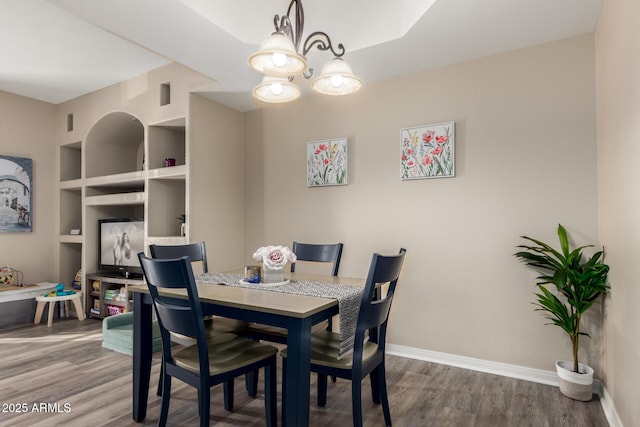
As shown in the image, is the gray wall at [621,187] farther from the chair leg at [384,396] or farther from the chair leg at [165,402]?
the chair leg at [165,402]

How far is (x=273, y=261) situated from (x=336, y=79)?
43.1 inches

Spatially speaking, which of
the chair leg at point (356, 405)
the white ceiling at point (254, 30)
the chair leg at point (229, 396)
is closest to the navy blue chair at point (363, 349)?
the chair leg at point (356, 405)

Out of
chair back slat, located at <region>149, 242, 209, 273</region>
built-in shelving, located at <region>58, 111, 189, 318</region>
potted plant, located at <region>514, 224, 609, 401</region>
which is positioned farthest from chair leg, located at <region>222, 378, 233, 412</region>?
potted plant, located at <region>514, 224, 609, 401</region>

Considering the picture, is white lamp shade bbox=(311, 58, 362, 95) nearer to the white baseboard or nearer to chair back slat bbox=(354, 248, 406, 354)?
chair back slat bbox=(354, 248, 406, 354)

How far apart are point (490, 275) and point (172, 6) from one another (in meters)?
2.85

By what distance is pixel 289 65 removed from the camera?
1.98m

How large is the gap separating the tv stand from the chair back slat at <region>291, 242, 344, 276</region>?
213 centimetres

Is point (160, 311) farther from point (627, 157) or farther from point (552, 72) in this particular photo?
point (552, 72)

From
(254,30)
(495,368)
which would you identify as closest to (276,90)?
(254,30)

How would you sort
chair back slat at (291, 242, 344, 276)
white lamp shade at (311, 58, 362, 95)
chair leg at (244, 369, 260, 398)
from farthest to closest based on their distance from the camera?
chair back slat at (291, 242, 344, 276) < chair leg at (244, 369, 260, 398) < white lamp shade at (311, 58, 362, 95)

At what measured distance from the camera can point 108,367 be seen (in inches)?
118

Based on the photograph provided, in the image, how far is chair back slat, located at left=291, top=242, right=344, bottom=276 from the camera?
2.85 m

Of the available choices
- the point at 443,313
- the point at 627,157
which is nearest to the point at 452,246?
the point at 443,313

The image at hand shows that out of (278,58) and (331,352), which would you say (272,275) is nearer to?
(331,352)
